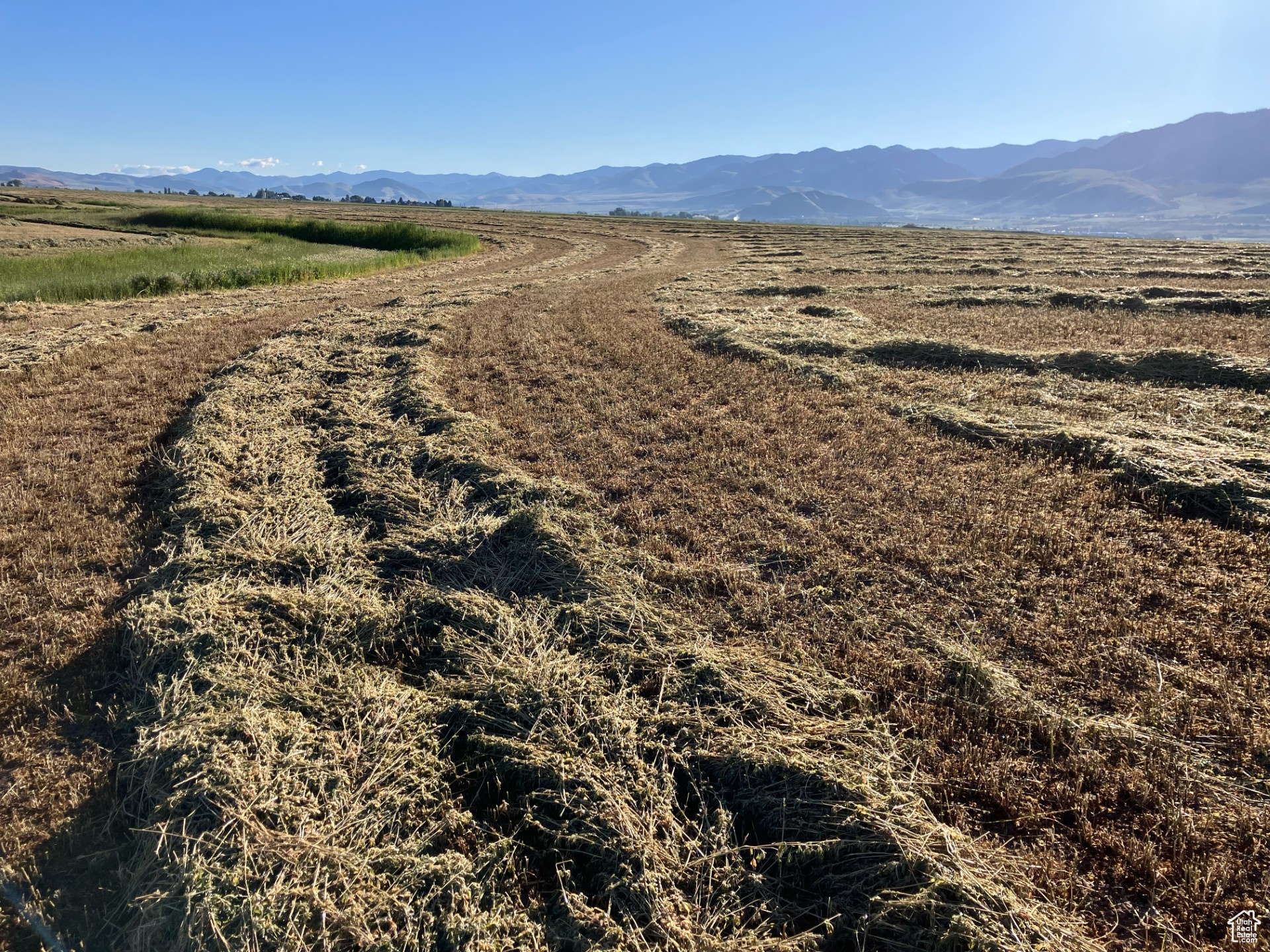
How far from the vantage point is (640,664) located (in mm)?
3609

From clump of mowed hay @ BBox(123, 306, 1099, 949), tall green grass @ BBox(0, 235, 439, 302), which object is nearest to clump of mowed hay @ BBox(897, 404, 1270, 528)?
clump of mowed hay @ BBox(123, 306, 1099, 949)

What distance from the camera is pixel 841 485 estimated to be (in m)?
5.77

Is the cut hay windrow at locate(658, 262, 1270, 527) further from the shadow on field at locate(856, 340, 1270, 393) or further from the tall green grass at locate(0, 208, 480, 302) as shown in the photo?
the tall green grass at locate(0, 208, 480, 302)

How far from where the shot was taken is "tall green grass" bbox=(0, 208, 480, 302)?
1806 cm

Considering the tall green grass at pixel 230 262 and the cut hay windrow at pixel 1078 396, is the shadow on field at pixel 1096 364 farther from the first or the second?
the tall green grass at pixel 230 262

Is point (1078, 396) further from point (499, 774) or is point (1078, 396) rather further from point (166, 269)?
point (166, 269)

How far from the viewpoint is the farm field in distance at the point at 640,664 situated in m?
2.46

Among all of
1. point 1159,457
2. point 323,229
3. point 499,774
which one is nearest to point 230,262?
point 323,229

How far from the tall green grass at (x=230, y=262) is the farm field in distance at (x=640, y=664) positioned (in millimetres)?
12250

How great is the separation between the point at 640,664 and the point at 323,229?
44938 mm

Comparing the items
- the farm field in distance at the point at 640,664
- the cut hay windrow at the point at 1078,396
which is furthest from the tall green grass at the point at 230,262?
the cut hay windrow at the point at 1078,396

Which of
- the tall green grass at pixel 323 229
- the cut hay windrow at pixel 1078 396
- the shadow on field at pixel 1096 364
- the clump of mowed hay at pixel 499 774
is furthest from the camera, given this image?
the tall green grass at pixel 323 229

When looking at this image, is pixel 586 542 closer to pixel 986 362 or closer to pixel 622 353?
pixel 622 353

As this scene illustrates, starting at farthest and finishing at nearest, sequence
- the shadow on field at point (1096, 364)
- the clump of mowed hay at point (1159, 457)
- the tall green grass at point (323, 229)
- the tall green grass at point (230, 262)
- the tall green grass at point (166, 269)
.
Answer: the tall green grass at point (323, 229)
the tall green grass at point (230, 262)
the tall green grass at point (166, 269)
the shadow on field at point (1096, 364)
the clump of mowed hay at point (1159, 457)
